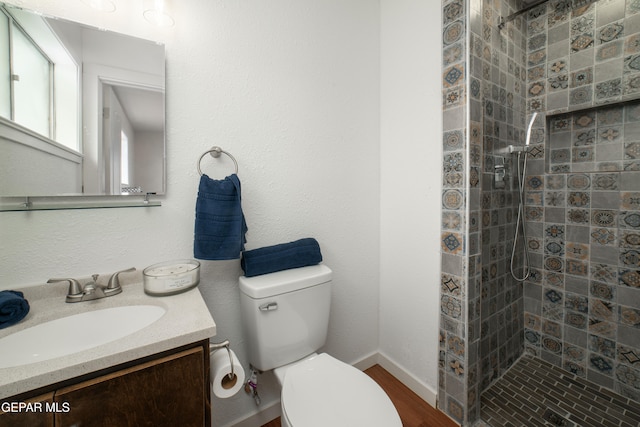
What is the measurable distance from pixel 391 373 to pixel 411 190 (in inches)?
45.4

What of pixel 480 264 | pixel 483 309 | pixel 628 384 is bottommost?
pixel 628 384

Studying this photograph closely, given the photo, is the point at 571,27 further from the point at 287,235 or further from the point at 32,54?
the point at 32,54

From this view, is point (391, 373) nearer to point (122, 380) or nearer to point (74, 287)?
point (122, 380)

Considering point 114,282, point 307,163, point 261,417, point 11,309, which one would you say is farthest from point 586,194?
point 11,309

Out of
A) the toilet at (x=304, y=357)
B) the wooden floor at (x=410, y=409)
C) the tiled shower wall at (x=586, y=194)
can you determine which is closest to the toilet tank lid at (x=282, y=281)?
the toilet at (x=304, y=357)

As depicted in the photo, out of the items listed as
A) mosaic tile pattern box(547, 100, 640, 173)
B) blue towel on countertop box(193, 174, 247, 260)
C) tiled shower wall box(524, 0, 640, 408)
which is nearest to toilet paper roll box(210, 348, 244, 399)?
blue towel on countertop box(193, 174, 247, 260)

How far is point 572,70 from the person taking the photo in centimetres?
157

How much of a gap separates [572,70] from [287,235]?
1.97m

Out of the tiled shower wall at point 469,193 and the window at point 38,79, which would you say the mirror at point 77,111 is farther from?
the tiled shower wall at point 469,193

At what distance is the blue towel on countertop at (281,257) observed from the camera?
1155 millimetres

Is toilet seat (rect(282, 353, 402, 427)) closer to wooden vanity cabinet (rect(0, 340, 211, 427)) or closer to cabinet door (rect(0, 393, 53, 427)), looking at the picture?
wooden vanity cabinet (rect(0, 340, 211, 427))

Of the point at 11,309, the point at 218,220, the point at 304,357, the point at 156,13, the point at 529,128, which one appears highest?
the point at 156,13

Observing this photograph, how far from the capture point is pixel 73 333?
800 millimetres

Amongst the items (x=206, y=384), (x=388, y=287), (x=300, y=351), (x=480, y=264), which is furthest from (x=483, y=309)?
(x=206, y=384)
